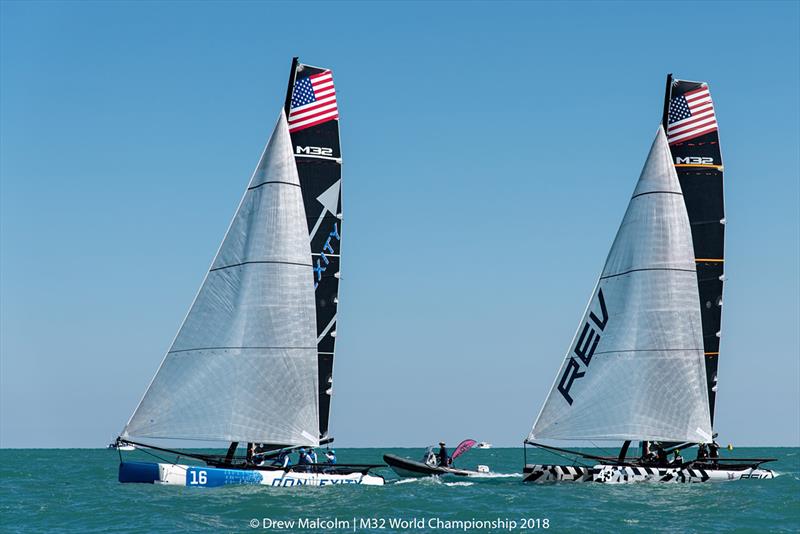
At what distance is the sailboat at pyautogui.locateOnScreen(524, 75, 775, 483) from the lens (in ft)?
141

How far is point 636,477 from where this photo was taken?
140 ft

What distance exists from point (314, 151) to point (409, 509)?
14.3 meters

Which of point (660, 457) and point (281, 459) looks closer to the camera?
point (281, 459)

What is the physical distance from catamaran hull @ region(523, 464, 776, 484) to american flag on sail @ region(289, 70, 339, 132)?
1528 cm

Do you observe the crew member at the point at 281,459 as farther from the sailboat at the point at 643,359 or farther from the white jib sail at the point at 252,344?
the sailboat at the point at 643,359

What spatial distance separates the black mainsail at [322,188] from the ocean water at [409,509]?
6.05 m

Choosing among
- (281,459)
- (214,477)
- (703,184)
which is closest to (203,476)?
(214,477)

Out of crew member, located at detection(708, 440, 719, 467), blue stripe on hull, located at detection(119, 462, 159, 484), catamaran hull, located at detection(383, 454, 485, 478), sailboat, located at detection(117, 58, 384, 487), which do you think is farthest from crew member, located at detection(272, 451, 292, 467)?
crew member, located at detection(708, 440, 719, 467)

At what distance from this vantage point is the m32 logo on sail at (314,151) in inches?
1673

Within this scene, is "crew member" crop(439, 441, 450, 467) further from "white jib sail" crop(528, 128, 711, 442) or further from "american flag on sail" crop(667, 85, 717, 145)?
"american flag on sail" crop(667, 85, 717, 145)

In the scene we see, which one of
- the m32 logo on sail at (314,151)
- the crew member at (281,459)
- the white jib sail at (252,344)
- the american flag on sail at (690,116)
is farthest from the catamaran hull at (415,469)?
the american flag on sail at (690,116)

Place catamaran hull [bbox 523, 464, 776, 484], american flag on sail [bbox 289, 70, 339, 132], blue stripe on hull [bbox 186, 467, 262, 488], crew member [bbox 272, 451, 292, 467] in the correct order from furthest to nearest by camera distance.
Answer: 1. american flag on sail [bbox 289, 70, 339, 132]
2. catamaran hull [bbox 523, 464, 776, 484]
3. crew member [bbox 272, 451, 292, 467]
4. blue stripe on hull [bbox 186, 467, 262, 488]

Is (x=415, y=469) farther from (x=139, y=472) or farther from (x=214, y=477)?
(x=139, y=472)

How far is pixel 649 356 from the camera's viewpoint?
4303cm
